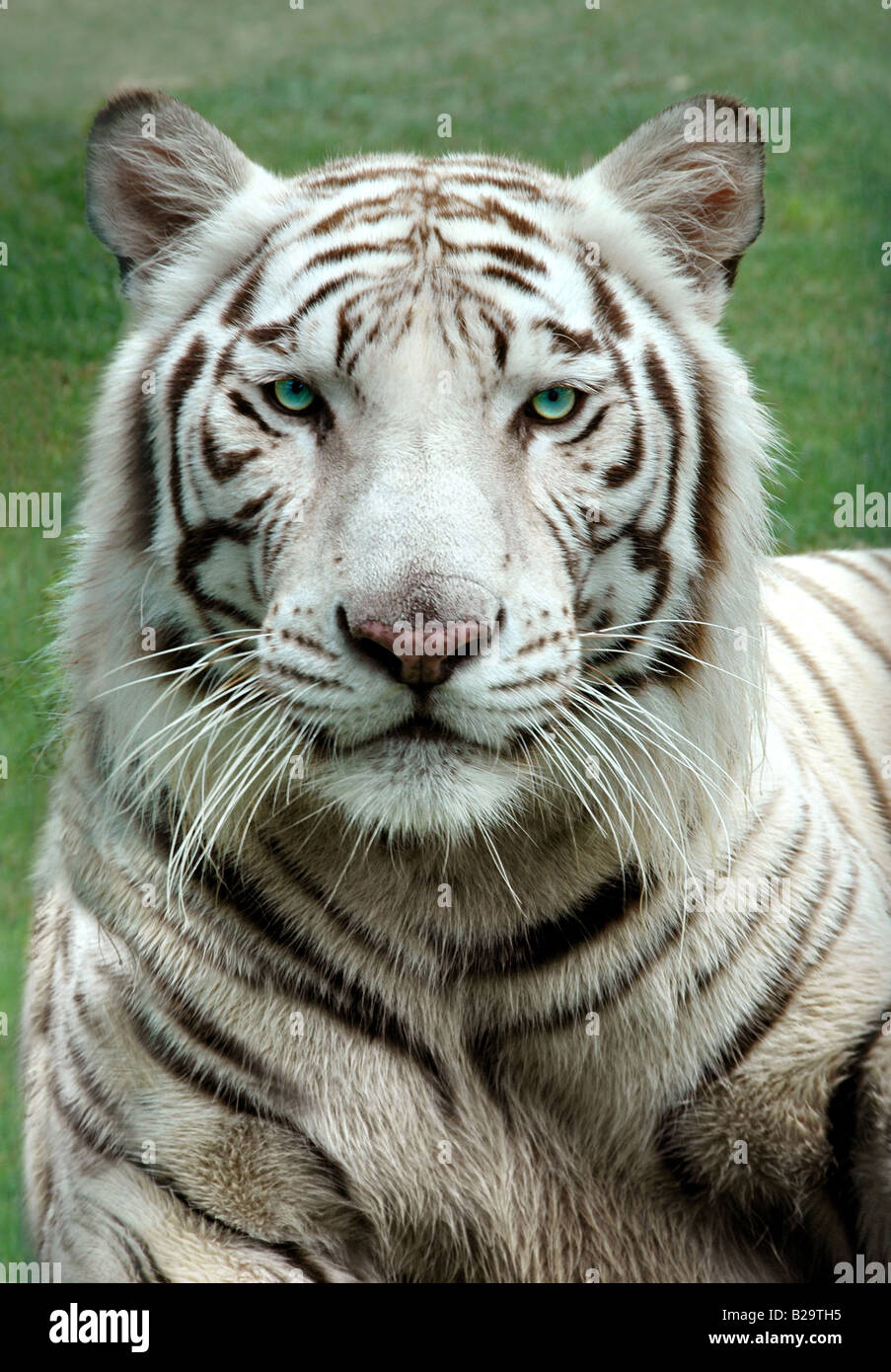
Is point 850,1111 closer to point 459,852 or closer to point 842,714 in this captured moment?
point 459,852

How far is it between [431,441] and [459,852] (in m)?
0.46

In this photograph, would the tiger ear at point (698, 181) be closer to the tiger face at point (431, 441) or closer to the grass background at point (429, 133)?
the tiger face at point (431, 441)

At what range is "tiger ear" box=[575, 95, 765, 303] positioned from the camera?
70.2 inches

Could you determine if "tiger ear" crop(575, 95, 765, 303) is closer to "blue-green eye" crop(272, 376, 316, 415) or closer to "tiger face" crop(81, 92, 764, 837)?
"tiger face" crop(81, 92, 764, 837)

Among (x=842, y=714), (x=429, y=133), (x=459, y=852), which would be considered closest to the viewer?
(x=459, y=852)

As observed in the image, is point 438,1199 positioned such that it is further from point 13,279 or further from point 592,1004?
point 13,279

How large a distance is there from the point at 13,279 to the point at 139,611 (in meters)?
2.13

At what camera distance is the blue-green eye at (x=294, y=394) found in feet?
5.28

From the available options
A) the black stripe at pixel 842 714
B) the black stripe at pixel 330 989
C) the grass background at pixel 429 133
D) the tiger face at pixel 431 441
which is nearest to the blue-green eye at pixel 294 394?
the tiger face at pixel 431 441

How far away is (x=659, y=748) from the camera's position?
67.4 inches

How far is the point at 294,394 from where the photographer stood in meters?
1.61

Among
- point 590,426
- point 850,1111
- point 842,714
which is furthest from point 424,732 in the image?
point 842,714

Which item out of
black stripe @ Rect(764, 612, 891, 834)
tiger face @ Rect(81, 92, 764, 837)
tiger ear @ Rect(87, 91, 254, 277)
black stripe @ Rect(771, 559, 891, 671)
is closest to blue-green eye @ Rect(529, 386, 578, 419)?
tiger face @ Rect(81, 92, 764, 837)
